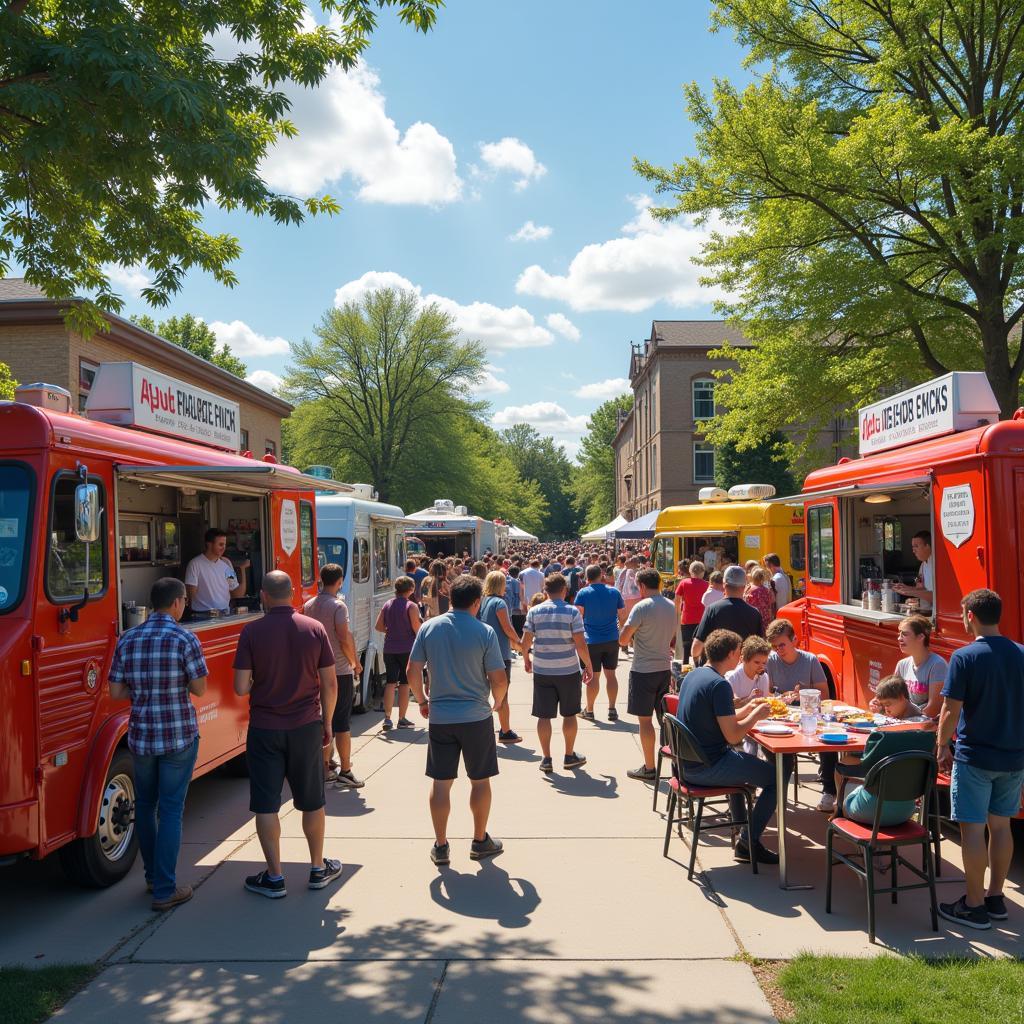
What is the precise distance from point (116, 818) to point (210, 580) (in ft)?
8.85

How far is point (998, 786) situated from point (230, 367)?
5092 centimetres

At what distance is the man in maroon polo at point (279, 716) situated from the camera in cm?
536

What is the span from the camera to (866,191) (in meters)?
14.8

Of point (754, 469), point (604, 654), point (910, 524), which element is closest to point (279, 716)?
point (604, 654)

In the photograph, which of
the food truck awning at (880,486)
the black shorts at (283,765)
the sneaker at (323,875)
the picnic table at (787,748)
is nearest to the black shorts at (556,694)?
the picnic table at (787,748)

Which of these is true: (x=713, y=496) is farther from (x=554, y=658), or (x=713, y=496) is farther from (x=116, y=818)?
(x=116, y=818)

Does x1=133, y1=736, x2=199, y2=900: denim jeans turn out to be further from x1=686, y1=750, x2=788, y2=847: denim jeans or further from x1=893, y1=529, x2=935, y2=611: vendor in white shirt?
x1=893, y1=529, x2=935, y2=611: vendor in white shirt

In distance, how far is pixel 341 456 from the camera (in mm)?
43500

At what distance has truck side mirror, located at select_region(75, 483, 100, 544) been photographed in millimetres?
5164

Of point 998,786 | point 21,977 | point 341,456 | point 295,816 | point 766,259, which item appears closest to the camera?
point 21,977

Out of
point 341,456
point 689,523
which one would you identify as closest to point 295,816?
point 689,523

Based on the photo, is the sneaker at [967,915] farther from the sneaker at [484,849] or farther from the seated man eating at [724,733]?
the sneaker at [484,849]

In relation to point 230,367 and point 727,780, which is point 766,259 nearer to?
point 727,780

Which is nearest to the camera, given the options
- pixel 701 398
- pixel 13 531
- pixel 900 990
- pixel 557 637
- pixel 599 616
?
pixel 900 990
